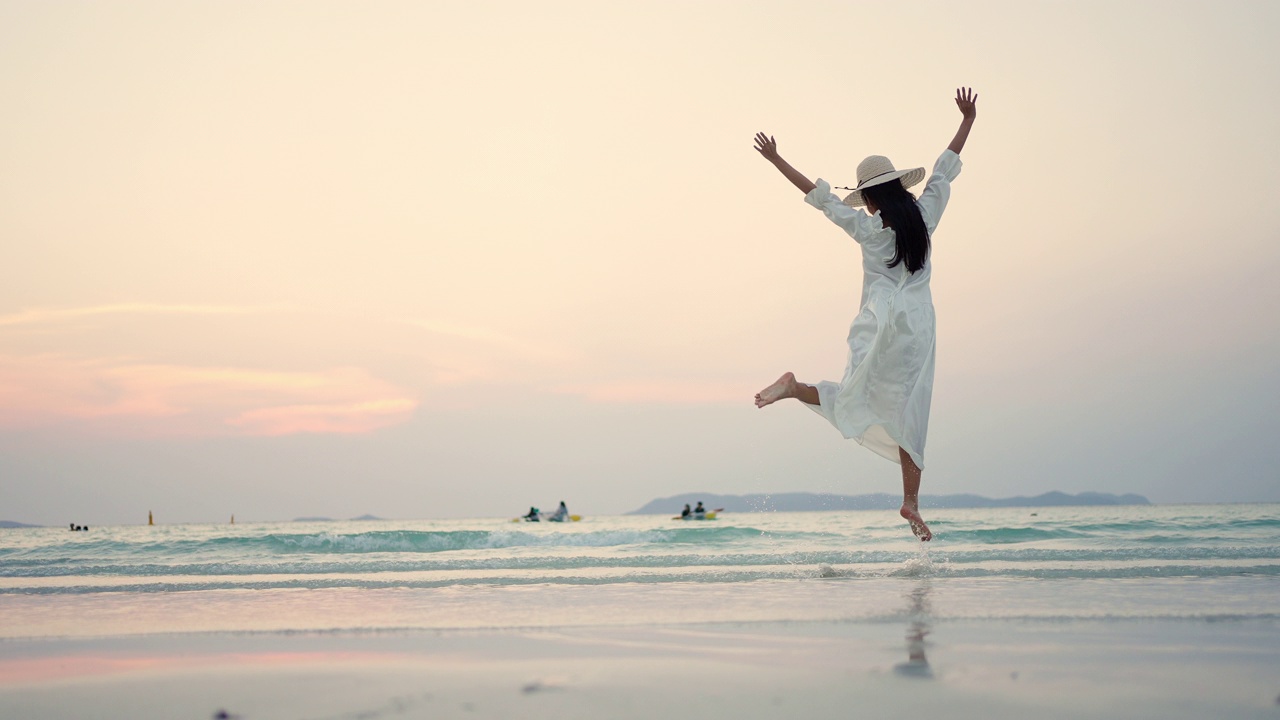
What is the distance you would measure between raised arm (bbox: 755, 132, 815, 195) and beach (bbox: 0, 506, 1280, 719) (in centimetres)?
264

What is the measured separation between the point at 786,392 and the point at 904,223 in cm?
132

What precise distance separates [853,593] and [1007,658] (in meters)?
2.46

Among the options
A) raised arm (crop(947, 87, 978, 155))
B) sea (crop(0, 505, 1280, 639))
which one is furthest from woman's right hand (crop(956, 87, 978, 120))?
sea (crop(0, 505, 1280, 639))

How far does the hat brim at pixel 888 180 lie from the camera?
5.92 m

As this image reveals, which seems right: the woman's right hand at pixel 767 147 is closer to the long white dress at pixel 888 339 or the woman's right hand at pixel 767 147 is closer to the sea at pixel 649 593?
the long white dress at pixel 888 339

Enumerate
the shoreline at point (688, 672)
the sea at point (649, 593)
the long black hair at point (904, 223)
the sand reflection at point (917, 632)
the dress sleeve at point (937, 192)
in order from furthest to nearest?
the dress sleeve at point (937, 192) < the long black hair at point (904, 223) < the sea at point (649, 593) < the sand reflection at point (917, 632) < the shoreline at point (688, 672)

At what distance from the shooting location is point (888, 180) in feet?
19.4

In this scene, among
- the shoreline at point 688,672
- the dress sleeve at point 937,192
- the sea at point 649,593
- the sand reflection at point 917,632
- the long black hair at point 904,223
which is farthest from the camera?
the dress sleeve at point 937,192

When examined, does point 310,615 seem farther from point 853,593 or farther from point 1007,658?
point 1007,658

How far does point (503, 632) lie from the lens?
4309 mm

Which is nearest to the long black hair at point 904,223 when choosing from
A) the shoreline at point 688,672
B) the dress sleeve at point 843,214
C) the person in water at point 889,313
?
the person in water at point 889,313

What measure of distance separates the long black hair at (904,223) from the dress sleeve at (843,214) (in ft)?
0.36

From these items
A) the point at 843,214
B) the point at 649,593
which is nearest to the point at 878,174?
the point at 843,214

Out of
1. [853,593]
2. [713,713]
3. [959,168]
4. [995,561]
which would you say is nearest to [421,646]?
[713,713]
